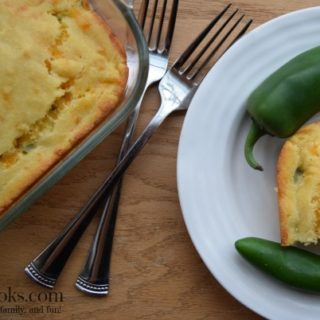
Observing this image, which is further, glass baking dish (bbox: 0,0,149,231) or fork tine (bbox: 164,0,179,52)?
fork tine (bbox: 164,0,179,52)

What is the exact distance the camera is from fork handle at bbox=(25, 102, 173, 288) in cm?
120

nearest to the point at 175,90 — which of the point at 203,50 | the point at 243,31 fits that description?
the point at 203,50

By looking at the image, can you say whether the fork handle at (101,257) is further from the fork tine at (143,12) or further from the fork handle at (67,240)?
the fork tine at (143,12)

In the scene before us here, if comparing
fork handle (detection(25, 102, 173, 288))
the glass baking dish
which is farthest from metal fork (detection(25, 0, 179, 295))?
the glass baking dish

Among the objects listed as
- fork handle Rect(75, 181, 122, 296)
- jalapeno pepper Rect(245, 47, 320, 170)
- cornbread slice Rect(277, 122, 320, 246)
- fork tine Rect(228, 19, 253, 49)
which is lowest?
fork handle Rect(75, 181, 122, 296)

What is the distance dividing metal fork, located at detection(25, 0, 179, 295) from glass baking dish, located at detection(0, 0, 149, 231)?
0.12 metres

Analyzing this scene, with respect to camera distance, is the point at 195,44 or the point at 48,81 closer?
the point at 48,81

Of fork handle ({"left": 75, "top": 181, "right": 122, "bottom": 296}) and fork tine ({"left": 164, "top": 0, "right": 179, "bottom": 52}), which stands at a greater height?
fork tine ({"left": 164, "top": 0, "right": 179, "bottom": 52})

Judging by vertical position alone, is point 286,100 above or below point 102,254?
above

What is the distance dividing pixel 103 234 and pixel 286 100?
0.52 m

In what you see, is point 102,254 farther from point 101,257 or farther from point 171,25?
point 171,25

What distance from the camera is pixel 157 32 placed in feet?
4.12

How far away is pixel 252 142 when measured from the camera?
117cm

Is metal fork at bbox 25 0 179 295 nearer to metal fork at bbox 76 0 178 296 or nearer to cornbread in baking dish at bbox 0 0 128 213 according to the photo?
metal fork at bbox 76 0 178 296
